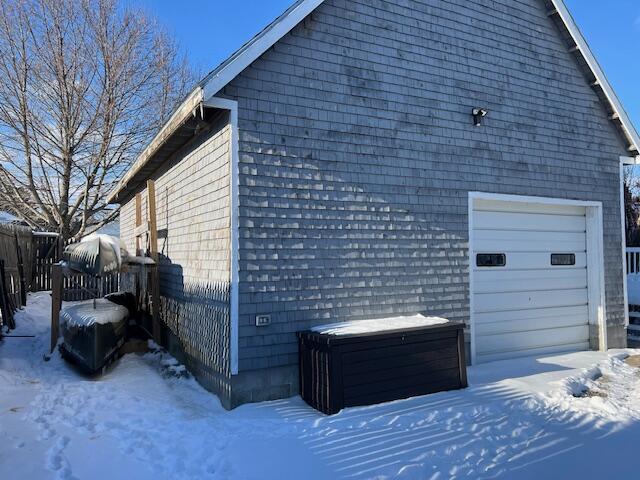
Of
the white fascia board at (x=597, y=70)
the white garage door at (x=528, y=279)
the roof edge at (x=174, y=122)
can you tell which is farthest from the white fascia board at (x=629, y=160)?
the roof edge at (x=174, y=122)

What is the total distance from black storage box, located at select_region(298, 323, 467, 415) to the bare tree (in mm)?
15687

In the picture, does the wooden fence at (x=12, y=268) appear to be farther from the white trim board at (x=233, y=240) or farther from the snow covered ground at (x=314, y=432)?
the white trim board at (x=233, y=240)

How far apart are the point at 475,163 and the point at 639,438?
4.04 m

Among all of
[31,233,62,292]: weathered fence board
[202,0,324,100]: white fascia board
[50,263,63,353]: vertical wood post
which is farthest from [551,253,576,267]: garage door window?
[31,233,62,292]: weathered fence board

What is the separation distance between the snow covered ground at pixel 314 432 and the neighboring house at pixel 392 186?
0.80m

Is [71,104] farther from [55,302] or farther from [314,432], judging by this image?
[314,432]

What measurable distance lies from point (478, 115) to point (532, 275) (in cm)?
276

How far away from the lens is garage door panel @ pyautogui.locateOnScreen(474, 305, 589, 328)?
746 cm

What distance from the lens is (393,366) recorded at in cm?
538

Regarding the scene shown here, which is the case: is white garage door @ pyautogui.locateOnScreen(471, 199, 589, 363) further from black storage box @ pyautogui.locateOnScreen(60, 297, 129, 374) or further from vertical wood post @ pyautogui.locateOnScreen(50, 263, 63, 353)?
vertical wood post @ pyautogui.locateOnScreen(50, 263, 63, 353)

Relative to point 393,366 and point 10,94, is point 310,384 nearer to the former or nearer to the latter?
point 393,366

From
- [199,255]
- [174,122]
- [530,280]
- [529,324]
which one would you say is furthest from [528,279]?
[174,122]

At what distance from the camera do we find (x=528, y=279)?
792 centimetres

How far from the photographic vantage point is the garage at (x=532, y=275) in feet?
24.4
